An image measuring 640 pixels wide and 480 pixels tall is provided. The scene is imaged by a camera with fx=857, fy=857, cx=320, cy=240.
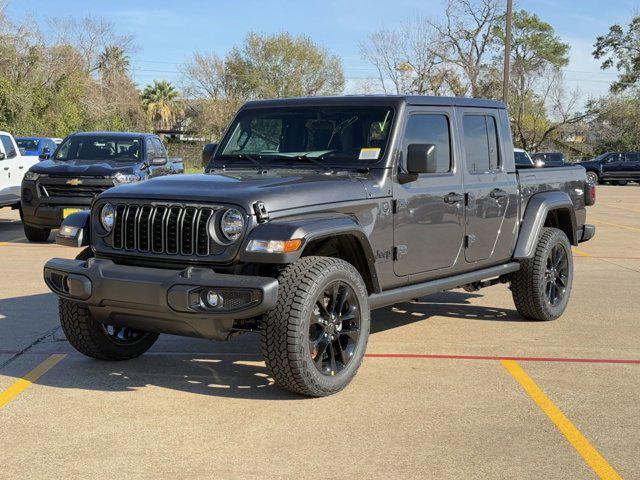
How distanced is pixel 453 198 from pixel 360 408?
2006mm

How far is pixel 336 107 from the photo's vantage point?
625 centimetres

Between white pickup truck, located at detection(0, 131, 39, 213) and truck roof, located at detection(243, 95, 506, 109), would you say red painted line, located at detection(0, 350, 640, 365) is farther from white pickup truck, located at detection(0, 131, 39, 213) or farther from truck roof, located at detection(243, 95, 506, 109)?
white pickup truck, located at detection(0, 131, 39, 213)

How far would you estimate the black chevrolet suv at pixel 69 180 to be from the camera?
12.8 m

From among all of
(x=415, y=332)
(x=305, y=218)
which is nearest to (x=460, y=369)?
(x=415, y=332)

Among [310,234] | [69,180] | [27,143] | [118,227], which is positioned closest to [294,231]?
[310,234]

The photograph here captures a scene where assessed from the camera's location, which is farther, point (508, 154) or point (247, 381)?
point (508, 154)

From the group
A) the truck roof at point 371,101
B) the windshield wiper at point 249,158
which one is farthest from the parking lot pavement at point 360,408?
the truck roof at point 371,101

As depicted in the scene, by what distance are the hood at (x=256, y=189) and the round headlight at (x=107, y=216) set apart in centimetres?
8

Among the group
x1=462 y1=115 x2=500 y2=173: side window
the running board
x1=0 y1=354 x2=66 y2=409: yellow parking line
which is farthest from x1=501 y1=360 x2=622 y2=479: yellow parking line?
x1=0 y1=354 x2=66 y2=409: yellow parking line

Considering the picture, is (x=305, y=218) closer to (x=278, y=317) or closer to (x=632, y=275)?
(x=278, y=317)

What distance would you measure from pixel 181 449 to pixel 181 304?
2.76ft

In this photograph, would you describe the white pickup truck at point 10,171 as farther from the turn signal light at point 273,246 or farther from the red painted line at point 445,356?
the turn signal light at point 273,246

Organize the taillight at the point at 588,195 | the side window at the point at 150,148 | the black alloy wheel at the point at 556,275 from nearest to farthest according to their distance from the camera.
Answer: the black alloy wheel at the point at 556,275 < the taillight at the point at 588,195 < the side window at the point at 150,148

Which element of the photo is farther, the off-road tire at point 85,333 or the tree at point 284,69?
the tree at point 284,69
